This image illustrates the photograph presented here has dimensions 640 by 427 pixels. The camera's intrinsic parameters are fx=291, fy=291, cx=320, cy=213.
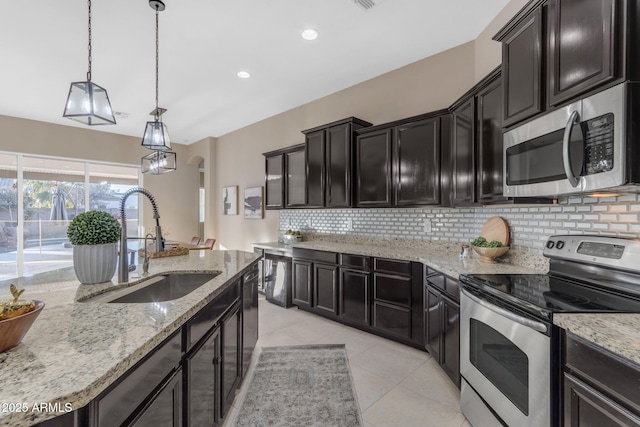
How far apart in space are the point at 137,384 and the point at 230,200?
576cm

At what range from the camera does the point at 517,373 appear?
4.87 feet

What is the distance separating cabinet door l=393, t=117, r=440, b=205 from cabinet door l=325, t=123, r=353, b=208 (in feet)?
2.12

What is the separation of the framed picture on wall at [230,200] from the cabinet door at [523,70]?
533cm

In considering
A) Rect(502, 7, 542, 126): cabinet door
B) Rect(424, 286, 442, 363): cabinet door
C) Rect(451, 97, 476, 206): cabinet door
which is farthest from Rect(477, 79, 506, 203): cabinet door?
Rect(424, 286, 442, 363): cabinet door

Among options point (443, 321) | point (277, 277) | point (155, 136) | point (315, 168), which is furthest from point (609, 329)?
point (155, 136)

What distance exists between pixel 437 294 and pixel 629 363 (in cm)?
154

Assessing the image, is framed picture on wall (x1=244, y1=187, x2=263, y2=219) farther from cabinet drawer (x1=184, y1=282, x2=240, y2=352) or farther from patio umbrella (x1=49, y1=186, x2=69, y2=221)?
cabinet drawer (x1=184, y1=282, x2=240, y2=352)

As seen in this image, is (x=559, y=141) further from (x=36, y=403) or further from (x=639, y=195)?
(x=36, y=403)

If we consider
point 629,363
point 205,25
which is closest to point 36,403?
point 629,363

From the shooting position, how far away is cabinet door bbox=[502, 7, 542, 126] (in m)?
1.68

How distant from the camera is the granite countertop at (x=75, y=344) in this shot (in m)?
0.65

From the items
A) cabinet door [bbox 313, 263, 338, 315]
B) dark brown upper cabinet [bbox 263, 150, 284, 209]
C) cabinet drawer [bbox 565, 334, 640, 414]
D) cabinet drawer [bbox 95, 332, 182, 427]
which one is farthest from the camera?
dark brown upper cabinet [bbox 263, 150, 284, 209]

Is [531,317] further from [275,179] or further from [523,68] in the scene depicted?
[275,179]

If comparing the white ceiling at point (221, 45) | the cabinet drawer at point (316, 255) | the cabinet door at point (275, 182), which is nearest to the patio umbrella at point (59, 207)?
the white ceiling at point (221, 45)
